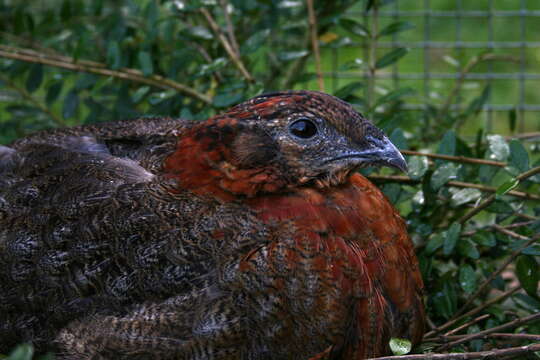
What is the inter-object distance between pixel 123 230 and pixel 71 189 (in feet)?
0.89

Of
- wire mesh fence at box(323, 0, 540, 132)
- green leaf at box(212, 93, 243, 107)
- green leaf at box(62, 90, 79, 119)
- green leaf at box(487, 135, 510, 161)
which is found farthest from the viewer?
wire mesh fence at box(323, 0, 540, 132)

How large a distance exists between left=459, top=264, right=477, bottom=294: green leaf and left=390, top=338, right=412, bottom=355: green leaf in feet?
1.63

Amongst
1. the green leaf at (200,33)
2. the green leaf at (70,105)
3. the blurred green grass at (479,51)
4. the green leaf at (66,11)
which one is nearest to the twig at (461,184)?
the green leaf at (200,33)

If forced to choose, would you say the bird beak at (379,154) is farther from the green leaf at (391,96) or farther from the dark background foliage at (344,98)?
the green leaf at (391,96)

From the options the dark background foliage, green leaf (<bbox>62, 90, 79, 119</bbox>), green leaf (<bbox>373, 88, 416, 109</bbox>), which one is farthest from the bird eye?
green leaf (<bbox>62, 90, 79, 119</bbox>)

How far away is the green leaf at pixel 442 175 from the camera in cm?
263

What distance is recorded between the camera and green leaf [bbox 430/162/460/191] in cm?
263

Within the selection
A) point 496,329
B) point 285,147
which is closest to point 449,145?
point 496,329

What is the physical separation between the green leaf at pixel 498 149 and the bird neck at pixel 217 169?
0.90m

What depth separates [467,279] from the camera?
8.38ft

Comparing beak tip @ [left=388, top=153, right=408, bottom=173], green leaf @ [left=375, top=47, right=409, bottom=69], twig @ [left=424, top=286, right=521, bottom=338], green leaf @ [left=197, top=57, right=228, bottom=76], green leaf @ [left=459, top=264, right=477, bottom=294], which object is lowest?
twig @ [left=424, top=286, right=521, bottom=338]

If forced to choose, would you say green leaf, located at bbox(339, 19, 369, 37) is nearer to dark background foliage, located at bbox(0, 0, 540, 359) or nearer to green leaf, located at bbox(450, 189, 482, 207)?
dark background foliage, located at bbox(0, 0, 540, 359)

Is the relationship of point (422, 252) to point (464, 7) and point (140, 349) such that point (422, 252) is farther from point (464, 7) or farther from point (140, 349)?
point (464, 7)

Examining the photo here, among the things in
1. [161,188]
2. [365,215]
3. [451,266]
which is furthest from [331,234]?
[451,266]
